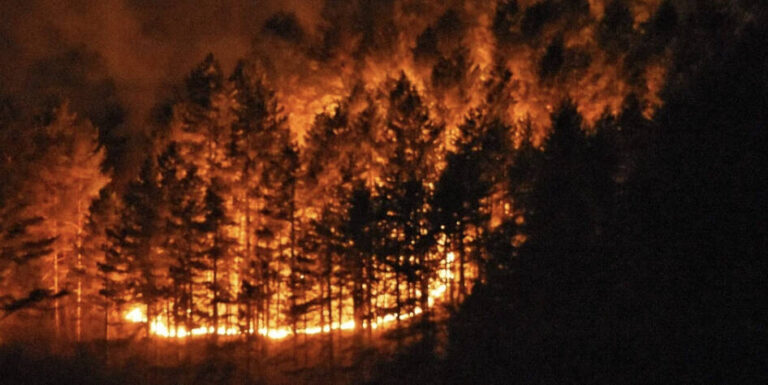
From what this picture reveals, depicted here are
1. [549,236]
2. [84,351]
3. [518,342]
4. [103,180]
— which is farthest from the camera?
[103,180]

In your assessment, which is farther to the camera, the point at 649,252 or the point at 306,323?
the point at 306,323

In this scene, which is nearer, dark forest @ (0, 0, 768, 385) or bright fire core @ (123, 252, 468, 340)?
dark forest @ (0, 0, 768, 385)

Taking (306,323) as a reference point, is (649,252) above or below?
above

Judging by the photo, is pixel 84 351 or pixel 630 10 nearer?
pixel 84 351

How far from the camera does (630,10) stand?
42.8m

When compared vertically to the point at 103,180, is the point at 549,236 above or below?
below

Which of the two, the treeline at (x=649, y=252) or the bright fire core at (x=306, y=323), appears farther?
the bright fire core at (x=306, y=323)

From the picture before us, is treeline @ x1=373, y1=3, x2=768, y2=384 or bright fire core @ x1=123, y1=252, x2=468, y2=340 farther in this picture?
bright fire core @ x1=123, y1=252, x2=468, y2=340

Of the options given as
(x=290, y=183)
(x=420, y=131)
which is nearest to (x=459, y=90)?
(x=420, y=131)

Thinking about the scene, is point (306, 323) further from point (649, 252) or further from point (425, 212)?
point (649, 252)

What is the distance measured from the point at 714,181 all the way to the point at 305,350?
860 inches

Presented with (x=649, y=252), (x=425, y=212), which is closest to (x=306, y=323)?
(x=425, y=212)

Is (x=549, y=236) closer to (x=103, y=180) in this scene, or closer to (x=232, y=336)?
(x=232, y=336)

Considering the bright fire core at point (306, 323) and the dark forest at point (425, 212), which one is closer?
the dark forest at point (425, 212)
